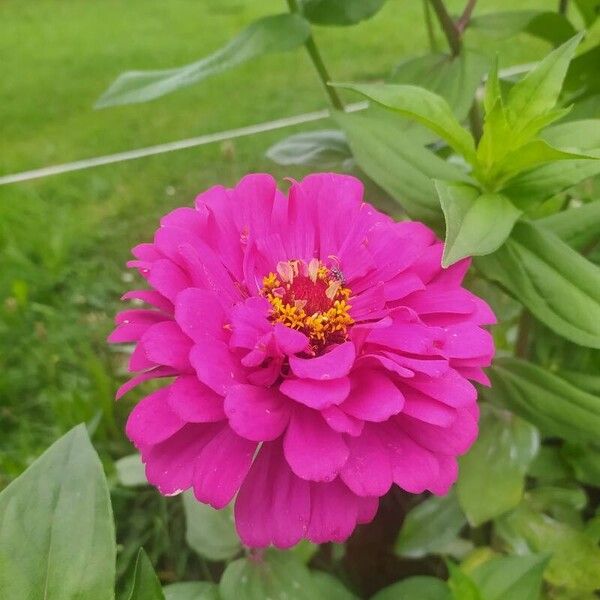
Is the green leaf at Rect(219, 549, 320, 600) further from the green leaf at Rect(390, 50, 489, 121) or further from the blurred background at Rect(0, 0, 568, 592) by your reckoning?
the green leaf at Rect(390, 50, 489, 121)

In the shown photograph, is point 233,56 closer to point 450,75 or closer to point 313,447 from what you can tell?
point 450,75

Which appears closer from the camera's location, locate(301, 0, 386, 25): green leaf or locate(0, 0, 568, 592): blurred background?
locate(301, 0, 386, 25): green leaf

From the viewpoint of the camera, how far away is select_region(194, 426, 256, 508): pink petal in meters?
0.26

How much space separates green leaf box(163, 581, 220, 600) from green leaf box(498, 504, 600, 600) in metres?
0.19

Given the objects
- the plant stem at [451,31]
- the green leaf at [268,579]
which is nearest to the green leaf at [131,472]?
the green leaf at [268,579]

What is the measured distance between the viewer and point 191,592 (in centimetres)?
41

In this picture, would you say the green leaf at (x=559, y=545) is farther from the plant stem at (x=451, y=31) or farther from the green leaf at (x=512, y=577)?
the plant stem at (x=451, y=31)

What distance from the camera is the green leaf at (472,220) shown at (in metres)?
0.30

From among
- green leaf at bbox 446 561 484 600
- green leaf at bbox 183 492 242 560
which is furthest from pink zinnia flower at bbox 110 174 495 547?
green leaf at bbox 183 492 242 560

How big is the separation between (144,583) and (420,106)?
0.74 ft

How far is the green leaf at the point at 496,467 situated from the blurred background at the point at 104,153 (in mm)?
157

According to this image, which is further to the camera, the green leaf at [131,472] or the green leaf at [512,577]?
the green leaf at [131,472]

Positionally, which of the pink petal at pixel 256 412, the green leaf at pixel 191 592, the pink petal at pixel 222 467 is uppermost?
the pink petal at pixel 256 412

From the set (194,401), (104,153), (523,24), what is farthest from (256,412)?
(104,153)
